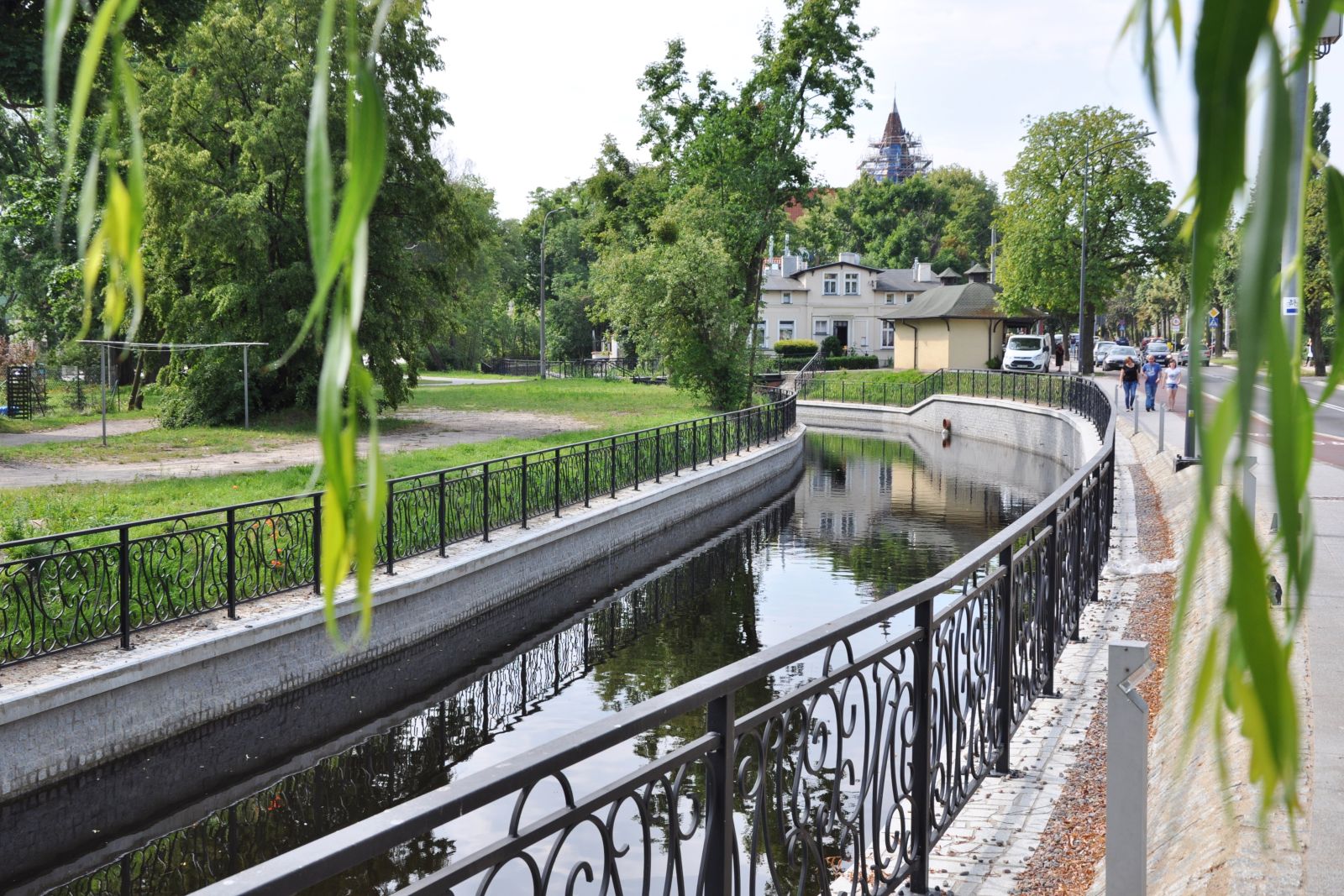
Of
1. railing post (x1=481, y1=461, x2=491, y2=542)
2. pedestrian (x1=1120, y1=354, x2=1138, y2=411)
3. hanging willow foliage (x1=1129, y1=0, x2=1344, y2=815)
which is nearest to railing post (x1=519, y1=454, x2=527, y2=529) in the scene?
railing post (x1=481, y1=461, x2=491, y2=542)

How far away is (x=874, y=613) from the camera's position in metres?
3.75

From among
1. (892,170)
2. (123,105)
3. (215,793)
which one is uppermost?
(892,170)

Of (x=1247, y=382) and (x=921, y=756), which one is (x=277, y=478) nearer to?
(x=921, y=756)

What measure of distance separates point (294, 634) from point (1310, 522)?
1163 cm

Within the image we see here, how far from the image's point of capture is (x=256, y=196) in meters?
27.5

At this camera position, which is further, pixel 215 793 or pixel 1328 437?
pixel 1328 437

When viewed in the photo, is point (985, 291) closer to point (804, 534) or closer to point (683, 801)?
point (804, 534)

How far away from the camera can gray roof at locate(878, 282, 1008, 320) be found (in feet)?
193

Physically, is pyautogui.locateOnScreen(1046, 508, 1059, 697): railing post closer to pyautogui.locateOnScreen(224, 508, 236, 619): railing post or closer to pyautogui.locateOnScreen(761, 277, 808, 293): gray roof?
pyautogui.locateOnScreen(224, 508, 236, 619): railing post

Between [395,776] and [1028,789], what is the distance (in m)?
6.28

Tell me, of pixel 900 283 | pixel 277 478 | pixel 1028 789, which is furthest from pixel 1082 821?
pixel 900 283

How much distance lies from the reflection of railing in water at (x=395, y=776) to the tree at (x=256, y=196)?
1426cm

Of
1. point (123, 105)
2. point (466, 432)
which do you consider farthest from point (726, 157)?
point (123, 105)

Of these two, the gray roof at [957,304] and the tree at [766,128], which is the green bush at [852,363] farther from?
the tree at [766,128]
